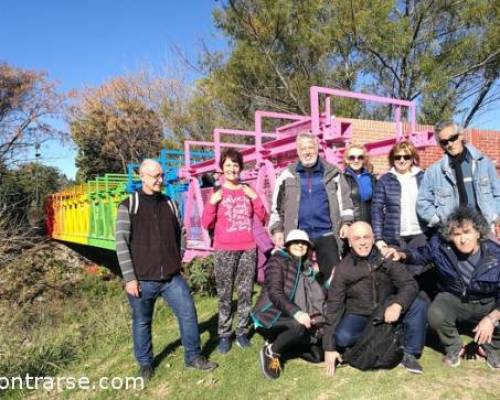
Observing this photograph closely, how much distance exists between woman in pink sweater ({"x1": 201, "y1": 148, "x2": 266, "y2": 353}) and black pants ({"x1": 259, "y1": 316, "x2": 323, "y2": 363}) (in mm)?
488

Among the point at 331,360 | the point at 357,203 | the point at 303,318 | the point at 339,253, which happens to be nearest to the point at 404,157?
the point at 357,203

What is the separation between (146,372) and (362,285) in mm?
1823

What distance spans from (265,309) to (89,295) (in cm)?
1113

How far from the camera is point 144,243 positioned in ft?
11.2

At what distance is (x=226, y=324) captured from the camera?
3795mm

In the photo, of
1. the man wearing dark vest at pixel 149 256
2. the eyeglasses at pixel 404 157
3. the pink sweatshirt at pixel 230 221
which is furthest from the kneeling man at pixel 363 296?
the man wearing dark vest at pixel 149 256

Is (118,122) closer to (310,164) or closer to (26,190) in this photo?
(26,190)

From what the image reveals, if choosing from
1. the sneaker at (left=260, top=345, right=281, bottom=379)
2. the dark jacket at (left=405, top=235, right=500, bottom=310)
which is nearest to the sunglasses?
the dark jacket at (left=405, top=235, right=500, bottom=310)

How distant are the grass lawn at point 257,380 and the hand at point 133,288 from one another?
803 mm

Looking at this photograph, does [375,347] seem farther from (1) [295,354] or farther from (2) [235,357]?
(2) [235,357]

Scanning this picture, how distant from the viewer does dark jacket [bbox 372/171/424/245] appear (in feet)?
11.5

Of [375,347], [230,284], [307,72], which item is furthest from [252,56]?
[375,347]

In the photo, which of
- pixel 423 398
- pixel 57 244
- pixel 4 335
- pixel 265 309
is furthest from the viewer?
pixel 57 244

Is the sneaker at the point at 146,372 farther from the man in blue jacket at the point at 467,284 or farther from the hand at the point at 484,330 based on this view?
the hand at the point at 484,330
